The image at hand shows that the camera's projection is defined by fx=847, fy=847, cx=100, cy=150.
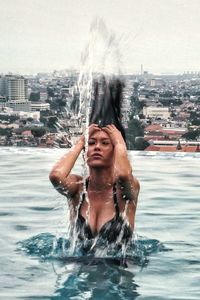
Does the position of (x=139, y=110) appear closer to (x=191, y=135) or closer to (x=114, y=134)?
(x=191, y=135)

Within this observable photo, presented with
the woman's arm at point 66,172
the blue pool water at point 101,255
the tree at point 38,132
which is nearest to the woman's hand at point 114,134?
the woman's arm at point 66,172

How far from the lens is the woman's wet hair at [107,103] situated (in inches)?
199

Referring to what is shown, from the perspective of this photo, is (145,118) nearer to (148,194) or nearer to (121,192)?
(148,194)

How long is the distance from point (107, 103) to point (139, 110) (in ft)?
43.8

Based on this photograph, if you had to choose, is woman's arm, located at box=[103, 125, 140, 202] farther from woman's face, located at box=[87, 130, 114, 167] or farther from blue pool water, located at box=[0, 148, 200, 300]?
blue pool water, located at box=[0, 148, 200, 300]

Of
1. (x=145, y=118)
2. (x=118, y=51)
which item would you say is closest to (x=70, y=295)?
(x=118, y=51)

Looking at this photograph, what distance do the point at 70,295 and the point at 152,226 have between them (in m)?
2.18

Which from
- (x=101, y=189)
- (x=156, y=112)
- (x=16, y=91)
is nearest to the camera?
(x=101, y=189)

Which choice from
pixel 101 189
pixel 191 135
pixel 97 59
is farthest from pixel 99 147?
pixel 191 135

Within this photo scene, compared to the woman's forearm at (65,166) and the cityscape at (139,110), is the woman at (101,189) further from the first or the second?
the cityscape at (139,110)

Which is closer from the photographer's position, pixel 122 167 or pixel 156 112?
pixel 122 167

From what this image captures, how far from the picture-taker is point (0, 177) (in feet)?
29.9

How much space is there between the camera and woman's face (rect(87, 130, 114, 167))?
486 cm

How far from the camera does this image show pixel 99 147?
4.86 m
